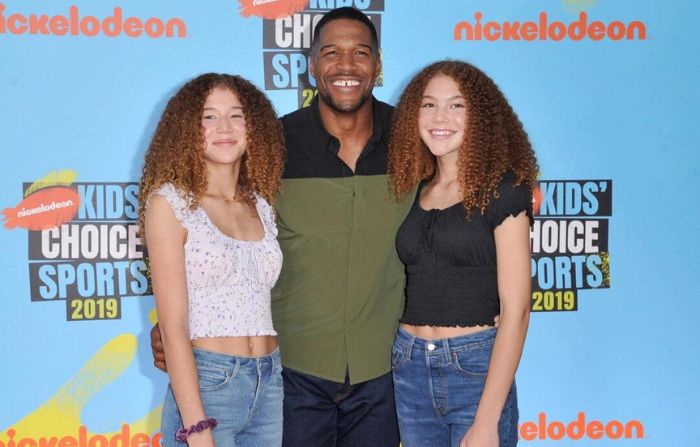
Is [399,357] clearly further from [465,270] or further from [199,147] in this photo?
[199,147]

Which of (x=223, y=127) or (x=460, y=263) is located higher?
(x=223, y=127)

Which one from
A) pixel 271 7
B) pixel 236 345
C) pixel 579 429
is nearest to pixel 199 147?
pixel 236 345

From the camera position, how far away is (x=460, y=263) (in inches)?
68.6

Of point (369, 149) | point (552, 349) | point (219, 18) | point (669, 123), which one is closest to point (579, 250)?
point (552, 349)

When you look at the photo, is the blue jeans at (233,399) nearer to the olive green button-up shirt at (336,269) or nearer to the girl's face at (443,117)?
the olive green button-up shirt at (336,269)

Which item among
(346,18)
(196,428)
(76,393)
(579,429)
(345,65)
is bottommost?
(579,429)

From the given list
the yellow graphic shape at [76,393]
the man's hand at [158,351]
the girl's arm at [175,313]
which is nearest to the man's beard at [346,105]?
the girl's arm at [175,313]

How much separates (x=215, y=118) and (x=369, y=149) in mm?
489

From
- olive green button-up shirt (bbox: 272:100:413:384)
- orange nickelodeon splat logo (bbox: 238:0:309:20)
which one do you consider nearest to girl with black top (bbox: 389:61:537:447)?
olive green button-up shirt (bbox: 272:100:413:384)

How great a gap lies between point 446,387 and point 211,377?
52cm

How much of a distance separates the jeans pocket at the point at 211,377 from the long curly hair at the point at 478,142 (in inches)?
25.5

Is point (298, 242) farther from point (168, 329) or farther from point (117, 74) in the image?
point (117, 74)

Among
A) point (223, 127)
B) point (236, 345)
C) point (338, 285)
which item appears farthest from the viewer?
point (338, 285)

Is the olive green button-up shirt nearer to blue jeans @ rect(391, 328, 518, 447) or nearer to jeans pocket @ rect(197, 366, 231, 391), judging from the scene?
blue jeans @ rect(391, 328, 518, 447)
